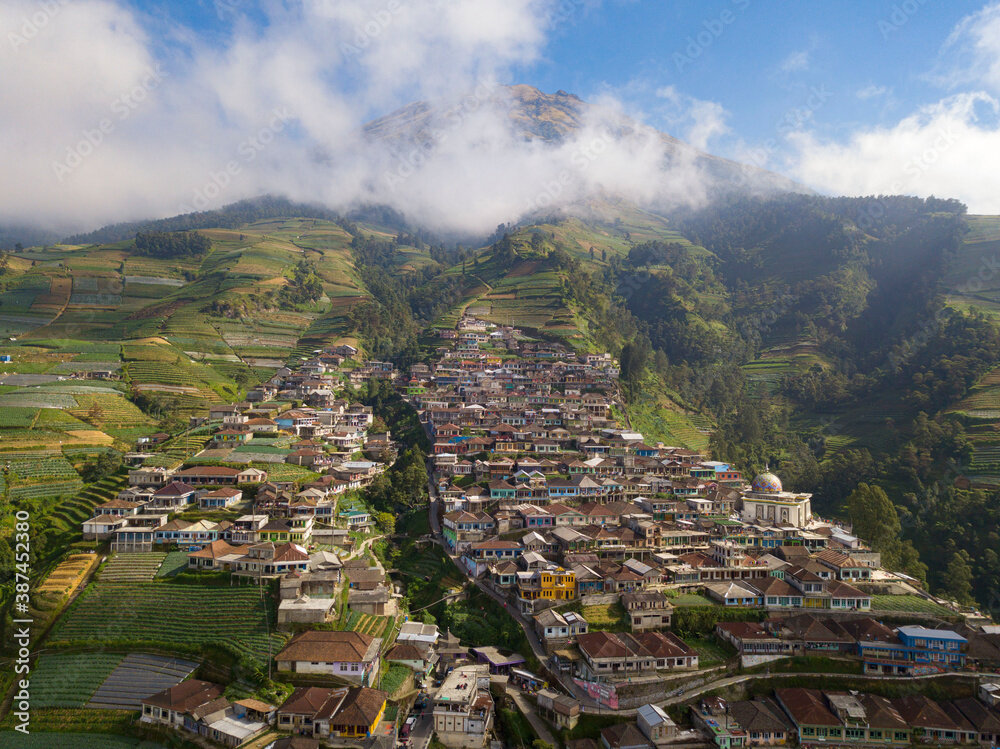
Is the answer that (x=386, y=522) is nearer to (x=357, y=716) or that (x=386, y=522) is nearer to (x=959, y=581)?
(x=357, y=716)

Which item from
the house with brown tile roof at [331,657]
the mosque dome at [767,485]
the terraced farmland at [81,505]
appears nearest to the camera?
the house with brown tile roof at [331,657]

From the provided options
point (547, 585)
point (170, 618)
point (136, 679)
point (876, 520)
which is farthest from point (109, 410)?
point (876, 520)

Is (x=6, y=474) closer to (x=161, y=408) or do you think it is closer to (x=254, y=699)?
(x=161, y=408)

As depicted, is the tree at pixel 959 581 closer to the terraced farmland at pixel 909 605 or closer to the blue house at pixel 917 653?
the terraced farmland at pixel 909 605

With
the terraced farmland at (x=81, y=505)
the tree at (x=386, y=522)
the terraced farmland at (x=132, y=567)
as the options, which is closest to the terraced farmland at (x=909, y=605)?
the tree at (x=386, y=522)

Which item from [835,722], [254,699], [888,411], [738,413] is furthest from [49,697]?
[888,411]

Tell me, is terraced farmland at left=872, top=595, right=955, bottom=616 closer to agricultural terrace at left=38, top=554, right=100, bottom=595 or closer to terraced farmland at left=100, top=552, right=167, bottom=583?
terraced farmland at left=100, top=552, right=167, bottom=583

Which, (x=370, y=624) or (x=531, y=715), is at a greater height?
(x=370, y=624)
